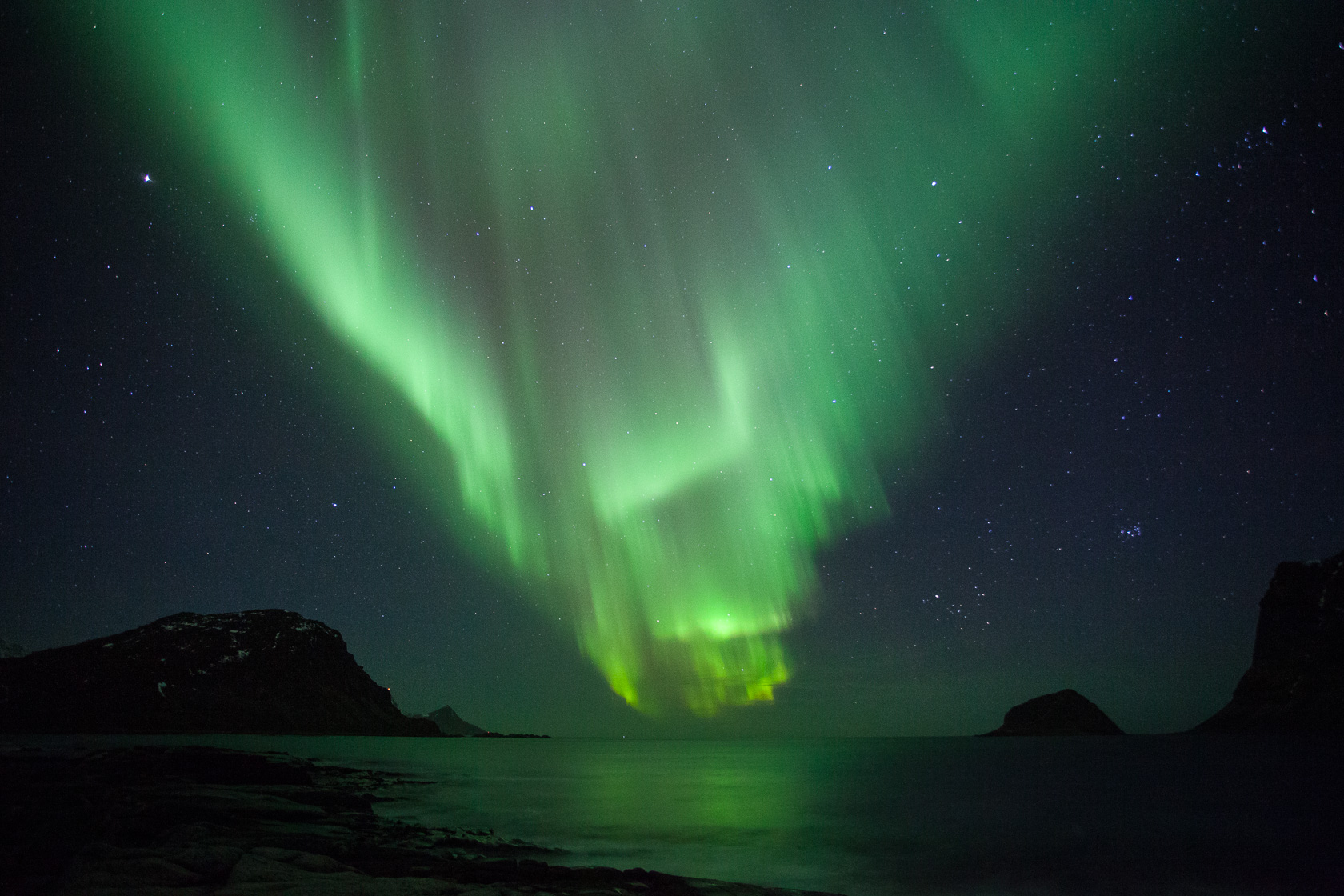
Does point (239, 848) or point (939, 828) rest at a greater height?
point (239, 848)

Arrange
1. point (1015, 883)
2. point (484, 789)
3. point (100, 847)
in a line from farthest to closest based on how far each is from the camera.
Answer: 1. point (484, 789)
2. point (1015, 883)
3. point (100, 847)

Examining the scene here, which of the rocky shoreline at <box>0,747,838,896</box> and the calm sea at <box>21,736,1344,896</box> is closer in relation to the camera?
the rocky shoreline at <box>0,747,838,896</box>

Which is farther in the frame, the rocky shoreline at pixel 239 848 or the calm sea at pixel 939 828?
the calm sea at pixel 939 828

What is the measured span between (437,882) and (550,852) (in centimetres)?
972

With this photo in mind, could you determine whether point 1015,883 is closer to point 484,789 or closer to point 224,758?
point 224,758

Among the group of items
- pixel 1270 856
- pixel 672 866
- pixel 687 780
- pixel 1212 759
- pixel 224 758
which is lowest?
pixel 1212 759

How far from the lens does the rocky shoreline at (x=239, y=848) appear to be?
9344 mm

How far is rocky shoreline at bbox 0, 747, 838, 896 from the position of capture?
368 inches

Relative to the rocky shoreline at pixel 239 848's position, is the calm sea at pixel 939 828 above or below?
below

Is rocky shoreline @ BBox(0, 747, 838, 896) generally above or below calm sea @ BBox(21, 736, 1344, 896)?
above

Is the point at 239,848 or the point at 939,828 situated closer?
the point at 239,848

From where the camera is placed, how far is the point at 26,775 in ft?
74.4

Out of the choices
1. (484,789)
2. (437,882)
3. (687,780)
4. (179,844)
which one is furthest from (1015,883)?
(687,780)

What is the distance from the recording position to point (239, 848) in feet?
37.2
